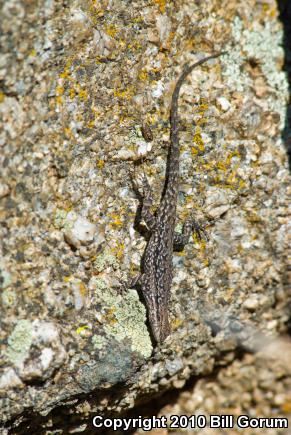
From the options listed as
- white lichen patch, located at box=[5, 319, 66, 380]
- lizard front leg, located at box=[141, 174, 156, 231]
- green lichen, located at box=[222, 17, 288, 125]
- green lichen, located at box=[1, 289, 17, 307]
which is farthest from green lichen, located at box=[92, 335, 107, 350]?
green lichen, located at box=[222, 17, 288, 125]

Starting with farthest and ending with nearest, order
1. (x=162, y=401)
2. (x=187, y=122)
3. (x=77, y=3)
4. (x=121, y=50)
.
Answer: (x=162, y=401)
(x=187, y=122)
(x=121, y=50)
(x=77, y=3)

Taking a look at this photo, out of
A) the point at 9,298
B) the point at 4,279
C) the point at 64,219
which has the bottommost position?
the point at 9,298

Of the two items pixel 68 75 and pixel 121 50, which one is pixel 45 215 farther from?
pixel 121 50

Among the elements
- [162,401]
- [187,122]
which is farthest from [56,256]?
[162,401]

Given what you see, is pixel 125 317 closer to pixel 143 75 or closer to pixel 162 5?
pixel 143 75

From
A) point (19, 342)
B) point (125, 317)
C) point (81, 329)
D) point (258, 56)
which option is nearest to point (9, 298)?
point (19, 342)

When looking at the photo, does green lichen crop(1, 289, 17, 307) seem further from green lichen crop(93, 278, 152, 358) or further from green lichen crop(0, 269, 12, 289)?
green lichen crop(93, 278, 152, 358)

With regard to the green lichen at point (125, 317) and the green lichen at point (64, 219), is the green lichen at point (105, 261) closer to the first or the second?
the green lichen at point (125, 317)
